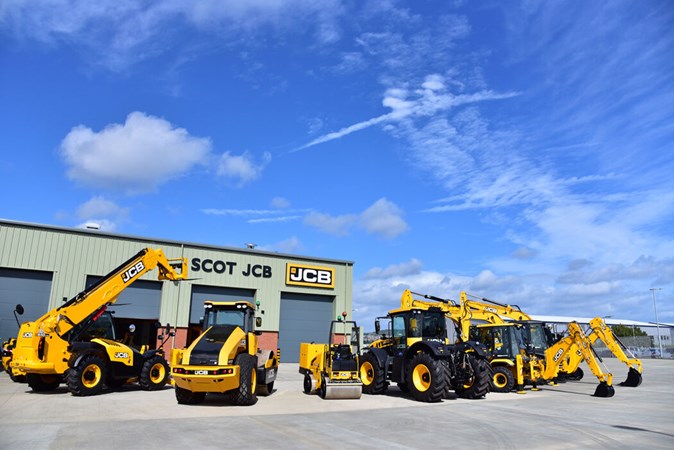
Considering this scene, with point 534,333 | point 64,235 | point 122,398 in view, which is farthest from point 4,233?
point 534,333

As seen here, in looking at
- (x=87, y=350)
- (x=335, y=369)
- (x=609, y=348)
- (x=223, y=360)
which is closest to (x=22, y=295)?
(x=87, y=350)

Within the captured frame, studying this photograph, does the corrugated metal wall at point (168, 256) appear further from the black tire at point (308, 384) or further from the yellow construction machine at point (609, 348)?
the yellow construction machine at point (609, 348)

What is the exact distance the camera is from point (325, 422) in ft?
33.8

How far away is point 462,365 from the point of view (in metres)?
15.0

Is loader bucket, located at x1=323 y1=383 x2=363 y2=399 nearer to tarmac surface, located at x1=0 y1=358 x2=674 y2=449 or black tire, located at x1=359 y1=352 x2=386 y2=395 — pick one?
tarmac surface, located at x1=0 y1=358 x2=674 y2=449

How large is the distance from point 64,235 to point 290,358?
1470 centimetres

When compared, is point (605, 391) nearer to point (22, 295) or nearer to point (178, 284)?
point (178, 284)

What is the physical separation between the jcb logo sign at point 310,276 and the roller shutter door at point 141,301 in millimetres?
7819

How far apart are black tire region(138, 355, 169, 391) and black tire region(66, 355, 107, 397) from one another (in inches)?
65.7

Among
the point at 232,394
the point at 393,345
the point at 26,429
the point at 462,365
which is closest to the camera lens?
the point at 26,429

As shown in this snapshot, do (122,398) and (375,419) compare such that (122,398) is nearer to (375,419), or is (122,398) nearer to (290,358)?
(375,419)

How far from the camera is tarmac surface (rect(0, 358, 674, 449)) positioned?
26.9 ft

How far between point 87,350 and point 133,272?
3150 mm

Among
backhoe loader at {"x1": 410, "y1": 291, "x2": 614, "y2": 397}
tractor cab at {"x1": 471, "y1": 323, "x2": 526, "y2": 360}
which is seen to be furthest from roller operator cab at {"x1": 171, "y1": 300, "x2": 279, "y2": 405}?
tractor cab at {"x1": 471, "y1": 323, "x2": 526, "y2": 360}
